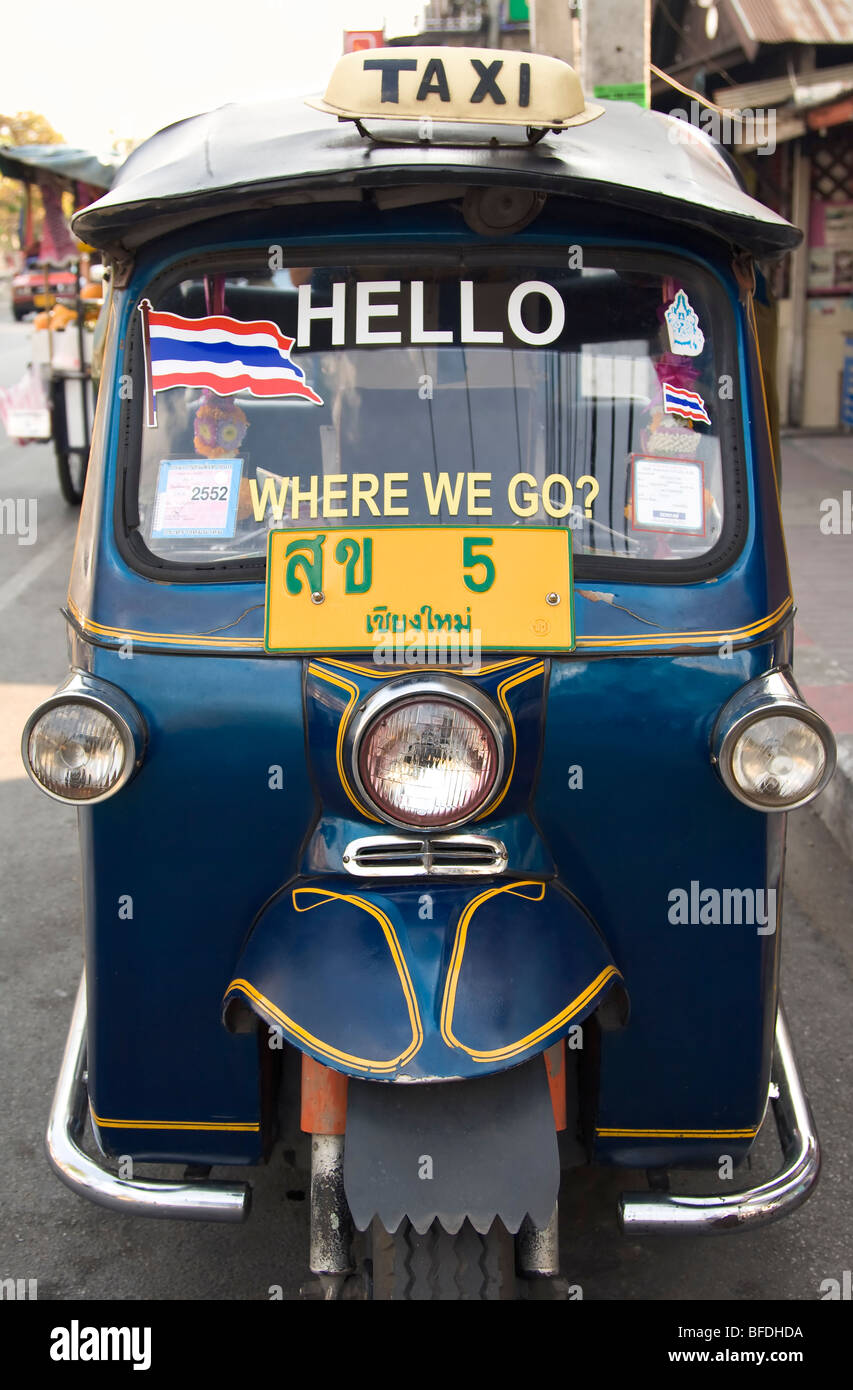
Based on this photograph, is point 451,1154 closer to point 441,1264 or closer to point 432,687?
point 441,1264

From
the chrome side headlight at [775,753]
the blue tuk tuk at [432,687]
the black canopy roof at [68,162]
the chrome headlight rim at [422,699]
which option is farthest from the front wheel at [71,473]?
the chrome side headlight at [775,753]

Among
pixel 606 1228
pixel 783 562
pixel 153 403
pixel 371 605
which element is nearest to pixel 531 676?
pixel 371 605

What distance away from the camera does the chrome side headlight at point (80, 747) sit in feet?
7.34

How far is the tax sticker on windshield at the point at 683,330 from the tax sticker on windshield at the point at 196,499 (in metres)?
0.95

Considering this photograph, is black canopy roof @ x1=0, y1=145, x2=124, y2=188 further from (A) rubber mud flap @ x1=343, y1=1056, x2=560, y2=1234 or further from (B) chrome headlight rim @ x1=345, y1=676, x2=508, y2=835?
(A) rubber mud flap @ x1=343, y1=1056, x2=560, y2=1234

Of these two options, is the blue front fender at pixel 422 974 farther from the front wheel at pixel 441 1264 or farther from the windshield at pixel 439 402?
the windshield at pixel 439 402

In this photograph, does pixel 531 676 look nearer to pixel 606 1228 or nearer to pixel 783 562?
pixel 783 562

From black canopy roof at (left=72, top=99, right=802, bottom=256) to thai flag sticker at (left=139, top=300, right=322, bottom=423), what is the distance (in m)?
0.19

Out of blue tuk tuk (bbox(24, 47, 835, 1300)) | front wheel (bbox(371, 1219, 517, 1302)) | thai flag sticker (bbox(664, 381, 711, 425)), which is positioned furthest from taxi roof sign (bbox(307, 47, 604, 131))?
front wheel (bbox(371, 1219, 517, 1302))

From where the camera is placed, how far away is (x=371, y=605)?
2334 mm

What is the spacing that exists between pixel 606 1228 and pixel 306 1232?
0.72m

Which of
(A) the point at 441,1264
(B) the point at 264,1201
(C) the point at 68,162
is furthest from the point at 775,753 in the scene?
(C) the point at 68,162

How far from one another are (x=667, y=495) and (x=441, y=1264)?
5.04ft

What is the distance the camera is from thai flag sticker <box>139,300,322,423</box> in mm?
2533
